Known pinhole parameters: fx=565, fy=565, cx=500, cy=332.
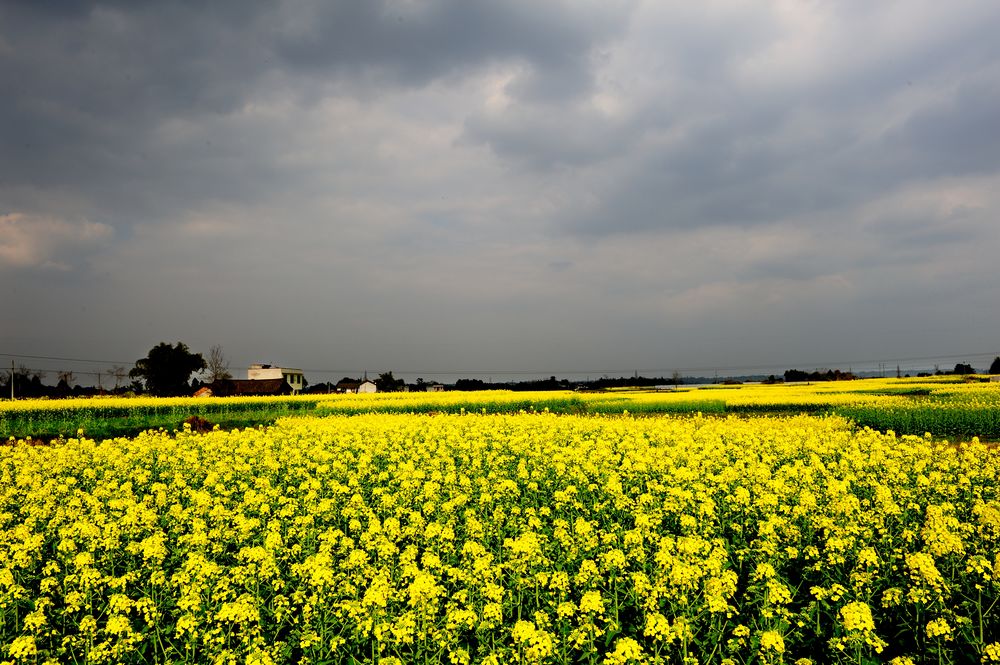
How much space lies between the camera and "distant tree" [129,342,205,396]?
7325cm

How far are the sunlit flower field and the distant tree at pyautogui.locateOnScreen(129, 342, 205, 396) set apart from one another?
6989cm

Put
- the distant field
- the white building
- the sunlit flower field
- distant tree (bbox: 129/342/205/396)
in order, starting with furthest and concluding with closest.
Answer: the white building, distant tree (bbox: 129/342/205/396), the distant field, the sunlit flower field

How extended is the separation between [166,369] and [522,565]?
263 feet

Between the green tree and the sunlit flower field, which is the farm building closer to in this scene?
the green tree

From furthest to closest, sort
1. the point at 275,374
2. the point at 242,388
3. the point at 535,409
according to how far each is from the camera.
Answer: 1. the point at 275,374
2. the point at 242,388
3. the point at 535,409

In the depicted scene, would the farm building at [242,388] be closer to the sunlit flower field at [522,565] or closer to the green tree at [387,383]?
the green tree at [387,383]

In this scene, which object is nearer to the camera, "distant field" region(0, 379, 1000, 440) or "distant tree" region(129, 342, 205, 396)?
"distant field" region(0, 379, 1000, 440)

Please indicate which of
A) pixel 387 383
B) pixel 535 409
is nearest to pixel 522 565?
pixel 535 409

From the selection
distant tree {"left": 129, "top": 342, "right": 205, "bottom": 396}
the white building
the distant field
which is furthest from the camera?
the white building

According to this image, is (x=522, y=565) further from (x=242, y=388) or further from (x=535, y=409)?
(x=242, y=388)

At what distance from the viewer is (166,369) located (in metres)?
73.4

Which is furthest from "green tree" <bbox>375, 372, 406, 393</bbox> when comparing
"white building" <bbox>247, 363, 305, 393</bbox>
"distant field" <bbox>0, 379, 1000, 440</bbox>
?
"distant field" <bbox>0, 379, 1000, 440</bbox>

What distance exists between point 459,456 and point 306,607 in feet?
25.5

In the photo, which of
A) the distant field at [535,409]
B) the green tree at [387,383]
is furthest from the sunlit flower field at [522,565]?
the green tree at [387,383]
